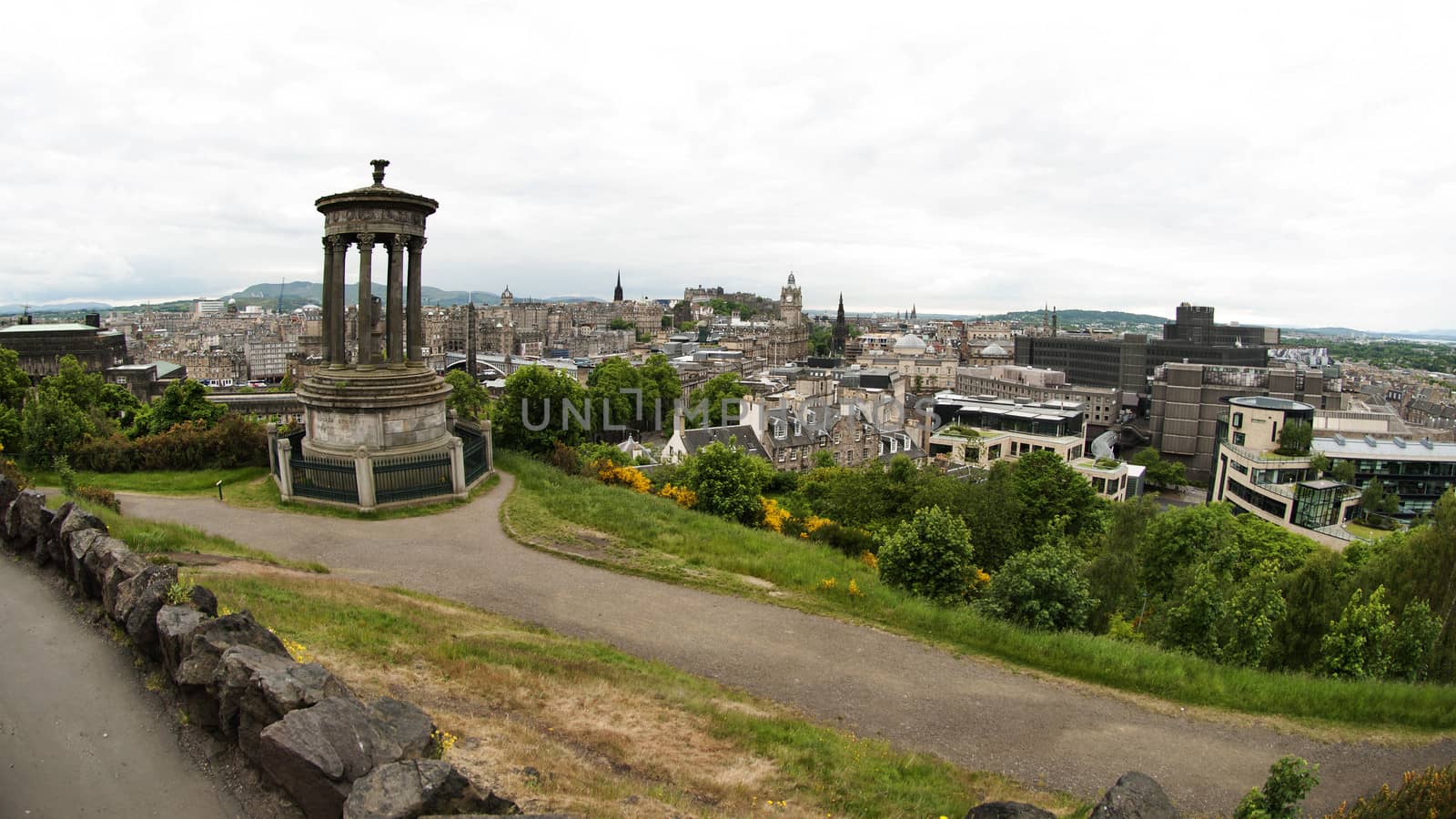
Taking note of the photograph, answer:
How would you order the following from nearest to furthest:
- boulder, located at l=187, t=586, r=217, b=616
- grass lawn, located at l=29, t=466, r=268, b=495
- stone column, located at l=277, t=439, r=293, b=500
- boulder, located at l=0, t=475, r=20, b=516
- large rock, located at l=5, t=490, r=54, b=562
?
boulder, located at l=187, t=586, r=217, b=616, large rock, located at l=5, t=490, r=54, b=562, boulder, located at l=0, t=475, r=20, b=516, stone column, located at l=277, t=439, r=293, b=500, grass lawn, located at l=29, t=466, r=268, b=495

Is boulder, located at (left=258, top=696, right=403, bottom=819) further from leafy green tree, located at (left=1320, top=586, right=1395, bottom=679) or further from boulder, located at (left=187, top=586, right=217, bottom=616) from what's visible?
leafy green tree, located at (left=1320, top=586, right=1395, bottom=679)

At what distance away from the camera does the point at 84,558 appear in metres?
9.16

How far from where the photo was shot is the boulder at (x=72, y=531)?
952 cm

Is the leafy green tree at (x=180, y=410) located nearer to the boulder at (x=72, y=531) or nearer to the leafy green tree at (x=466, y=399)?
the leafy green tree at (x=466, y=399)

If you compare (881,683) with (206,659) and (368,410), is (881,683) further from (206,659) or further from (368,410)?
(368,410)

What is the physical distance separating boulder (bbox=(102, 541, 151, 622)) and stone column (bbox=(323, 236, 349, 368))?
13186 millimetres

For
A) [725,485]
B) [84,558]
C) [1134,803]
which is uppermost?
[84,558]

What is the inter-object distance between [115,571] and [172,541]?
5797 mm

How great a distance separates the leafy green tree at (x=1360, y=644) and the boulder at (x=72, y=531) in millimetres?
19560

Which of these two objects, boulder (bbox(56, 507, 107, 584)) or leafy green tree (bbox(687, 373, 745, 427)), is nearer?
boulder (bbox(56, 507, 107, 584))

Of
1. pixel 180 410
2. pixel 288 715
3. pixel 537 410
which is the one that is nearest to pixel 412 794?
pixel 288 715

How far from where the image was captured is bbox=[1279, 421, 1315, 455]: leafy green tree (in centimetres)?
5378

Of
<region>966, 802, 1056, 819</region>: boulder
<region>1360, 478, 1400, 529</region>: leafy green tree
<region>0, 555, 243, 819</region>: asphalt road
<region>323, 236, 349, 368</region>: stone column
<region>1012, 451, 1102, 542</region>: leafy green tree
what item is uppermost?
<region>323, 236, 349, 368</region>: stone column

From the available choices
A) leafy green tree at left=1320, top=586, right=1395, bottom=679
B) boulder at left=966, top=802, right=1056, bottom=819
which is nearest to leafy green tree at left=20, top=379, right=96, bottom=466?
boulder at left=966, top=802, right=1056, bottom=819
